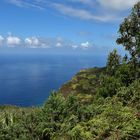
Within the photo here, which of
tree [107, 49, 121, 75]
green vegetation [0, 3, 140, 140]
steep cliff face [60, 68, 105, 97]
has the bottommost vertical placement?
steep cliff face [60, 68, 105, 97]

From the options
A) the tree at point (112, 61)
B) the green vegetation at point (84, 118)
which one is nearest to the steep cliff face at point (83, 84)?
the tree at point (112, 61)

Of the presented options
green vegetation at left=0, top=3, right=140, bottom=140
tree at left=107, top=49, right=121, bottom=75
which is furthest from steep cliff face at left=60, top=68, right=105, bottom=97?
green vegetation at left=0, top=3, right=140, bottom=140

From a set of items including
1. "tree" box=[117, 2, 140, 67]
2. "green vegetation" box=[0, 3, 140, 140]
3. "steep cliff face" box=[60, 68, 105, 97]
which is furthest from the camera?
"steep cliff face" box=[60, 68, 105, 97]

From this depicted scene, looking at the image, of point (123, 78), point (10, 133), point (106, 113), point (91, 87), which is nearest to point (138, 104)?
point (106, 113)

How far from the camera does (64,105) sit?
70.7ft

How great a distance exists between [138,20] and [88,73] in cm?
5420

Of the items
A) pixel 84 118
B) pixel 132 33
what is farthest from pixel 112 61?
pixel 84 118

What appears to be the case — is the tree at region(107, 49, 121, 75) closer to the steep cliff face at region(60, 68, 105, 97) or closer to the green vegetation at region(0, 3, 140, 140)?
the green vegetation at region(0, 3, 140, 140)

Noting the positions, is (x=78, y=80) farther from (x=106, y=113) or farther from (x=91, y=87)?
(x=106, y=113)

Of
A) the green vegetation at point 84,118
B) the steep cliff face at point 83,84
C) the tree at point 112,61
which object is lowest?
the steep cliff face at point 83,84

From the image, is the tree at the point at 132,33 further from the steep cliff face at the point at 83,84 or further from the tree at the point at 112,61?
the steep cliff face at the point at 83,84

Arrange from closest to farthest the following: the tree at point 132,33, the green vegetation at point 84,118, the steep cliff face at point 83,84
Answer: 1. the green vegetation at point 84,118
2. the tree at point 132,33
3. the steep cliff face at point 83,84

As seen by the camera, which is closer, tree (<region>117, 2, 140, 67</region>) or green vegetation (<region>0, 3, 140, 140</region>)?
green vegetation (<region>0, 3, 140, 140</region>)

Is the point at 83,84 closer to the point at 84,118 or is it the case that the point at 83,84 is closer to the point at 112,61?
the point at 112,61
